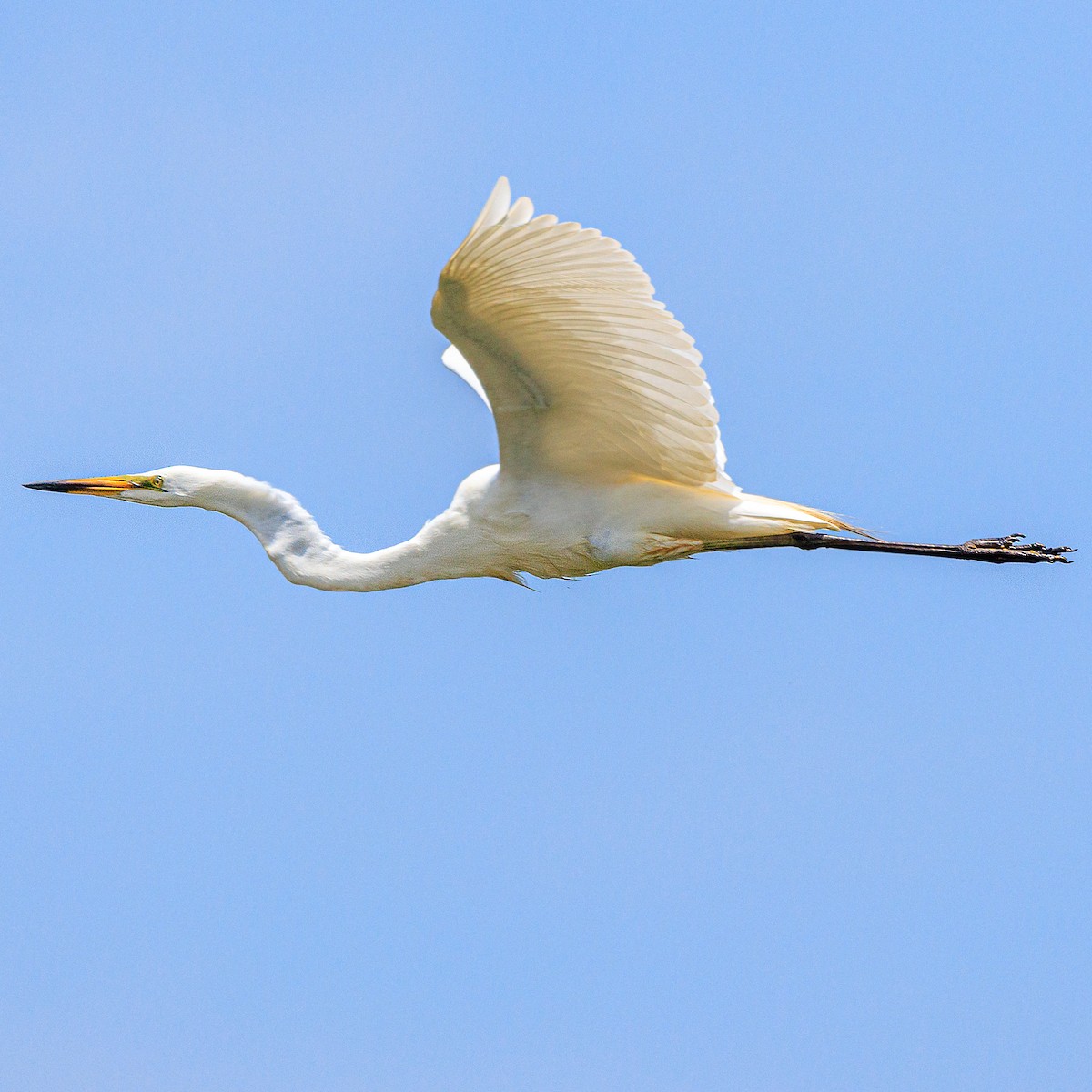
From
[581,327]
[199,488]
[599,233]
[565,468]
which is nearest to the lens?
[599,233]

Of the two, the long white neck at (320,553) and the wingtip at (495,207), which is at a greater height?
the wingtip at (495,207)

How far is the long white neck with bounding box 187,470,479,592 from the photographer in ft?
24.7

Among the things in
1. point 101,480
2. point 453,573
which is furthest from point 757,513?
point 101,480

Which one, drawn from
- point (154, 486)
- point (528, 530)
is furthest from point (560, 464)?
point (154, 486)

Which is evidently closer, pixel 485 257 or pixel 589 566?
pixel 485 257

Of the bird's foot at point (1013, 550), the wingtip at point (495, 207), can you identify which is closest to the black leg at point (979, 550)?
the bird's foot at point (1013, 550)

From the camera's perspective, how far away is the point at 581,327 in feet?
20.0

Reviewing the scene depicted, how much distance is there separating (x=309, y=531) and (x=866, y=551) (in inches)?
111

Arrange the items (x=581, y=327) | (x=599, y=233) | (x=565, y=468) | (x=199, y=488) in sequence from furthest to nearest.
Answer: (x=199, y=488), (x=565, y=468), (x=581, y=327), (x=599, y=233)

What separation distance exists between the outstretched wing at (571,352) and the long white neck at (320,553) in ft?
2.27

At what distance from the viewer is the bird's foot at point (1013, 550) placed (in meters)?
8.16

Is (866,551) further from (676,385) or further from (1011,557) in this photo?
(676,385)

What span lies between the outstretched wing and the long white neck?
0.69 metres

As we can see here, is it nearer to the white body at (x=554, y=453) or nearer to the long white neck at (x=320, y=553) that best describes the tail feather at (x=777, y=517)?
the white body at (x=554, y=453)
